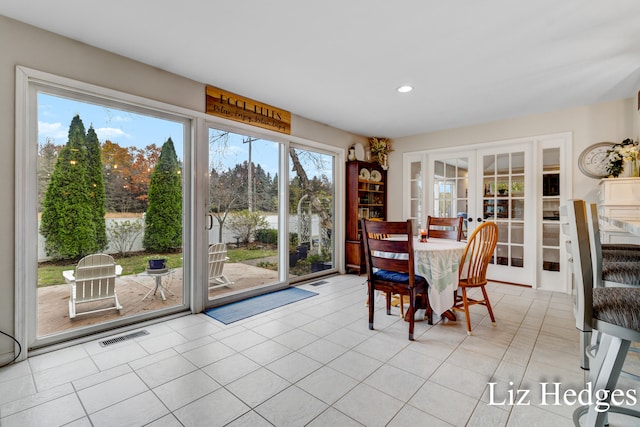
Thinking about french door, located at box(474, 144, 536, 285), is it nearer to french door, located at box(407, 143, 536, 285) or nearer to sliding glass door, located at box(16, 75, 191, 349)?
french door, located at box(407, 143, 536, 285)

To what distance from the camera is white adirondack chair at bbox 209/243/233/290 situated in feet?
11.3

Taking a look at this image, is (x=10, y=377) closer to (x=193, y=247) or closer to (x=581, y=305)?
(x=193, y=247)

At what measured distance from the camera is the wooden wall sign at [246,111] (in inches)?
130

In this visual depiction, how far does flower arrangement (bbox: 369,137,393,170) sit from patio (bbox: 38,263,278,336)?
3154 mm

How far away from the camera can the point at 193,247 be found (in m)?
3.16

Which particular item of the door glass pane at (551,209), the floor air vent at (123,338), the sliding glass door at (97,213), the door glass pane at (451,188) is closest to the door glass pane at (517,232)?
the door glass pane at (551,209)

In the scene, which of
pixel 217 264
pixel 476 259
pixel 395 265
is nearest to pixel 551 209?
pixel 476 259

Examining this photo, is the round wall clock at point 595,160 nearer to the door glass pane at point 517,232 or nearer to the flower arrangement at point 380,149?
the door glass pane at point 517,232

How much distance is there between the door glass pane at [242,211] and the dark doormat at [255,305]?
0.68 feet

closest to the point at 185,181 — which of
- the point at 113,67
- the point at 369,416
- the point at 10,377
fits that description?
the point at 113,67

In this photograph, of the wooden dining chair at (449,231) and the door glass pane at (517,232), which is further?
the door glass pane at (517,232)

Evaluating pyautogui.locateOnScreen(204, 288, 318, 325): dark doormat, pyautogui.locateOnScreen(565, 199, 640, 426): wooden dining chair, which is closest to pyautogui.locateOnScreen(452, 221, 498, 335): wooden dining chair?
pyautogui.locateOnScreen(565, 199, 640, 426): wooden dining chair

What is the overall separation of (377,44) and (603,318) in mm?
2315

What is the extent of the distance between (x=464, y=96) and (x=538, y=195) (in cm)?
190
